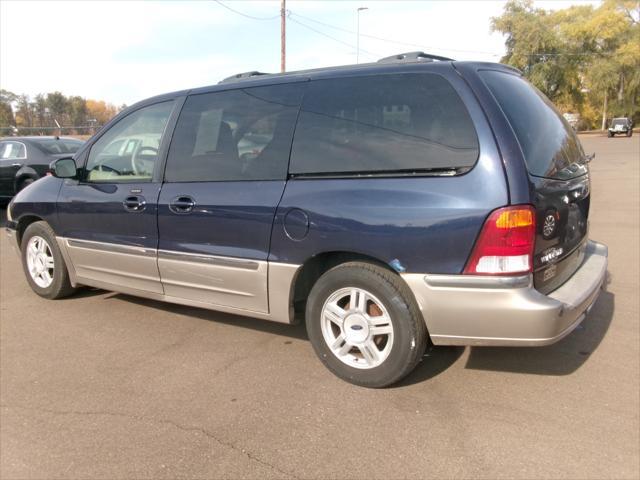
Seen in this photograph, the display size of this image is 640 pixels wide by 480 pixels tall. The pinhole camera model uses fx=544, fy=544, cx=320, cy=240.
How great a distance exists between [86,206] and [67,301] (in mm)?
1142

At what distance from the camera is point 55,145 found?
10852 millimetres

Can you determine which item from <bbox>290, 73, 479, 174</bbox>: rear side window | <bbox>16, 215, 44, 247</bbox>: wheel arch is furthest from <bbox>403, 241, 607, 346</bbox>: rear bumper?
<bbox>16, 215, 44, 247</bbox>: wheel arch

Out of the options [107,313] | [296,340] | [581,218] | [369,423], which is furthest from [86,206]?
[581,218]

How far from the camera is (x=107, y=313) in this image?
15.9ft

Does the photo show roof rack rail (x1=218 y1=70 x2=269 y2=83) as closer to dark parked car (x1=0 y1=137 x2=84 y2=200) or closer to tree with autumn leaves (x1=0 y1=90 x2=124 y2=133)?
dark parked car (x1=0 y1=137 x2=84 y2=200)

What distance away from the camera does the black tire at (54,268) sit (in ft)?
16.5

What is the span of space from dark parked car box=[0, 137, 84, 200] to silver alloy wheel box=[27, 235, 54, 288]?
584 cm

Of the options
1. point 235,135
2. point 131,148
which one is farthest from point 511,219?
point 131,148

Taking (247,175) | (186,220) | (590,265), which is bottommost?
(590,265)

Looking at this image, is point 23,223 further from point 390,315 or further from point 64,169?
point 390,315

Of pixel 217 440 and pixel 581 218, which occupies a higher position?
pixel 581 218

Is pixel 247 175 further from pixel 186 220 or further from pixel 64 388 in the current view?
pixel 64 388

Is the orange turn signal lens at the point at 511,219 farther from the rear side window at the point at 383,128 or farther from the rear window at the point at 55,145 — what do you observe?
the rear window at the point at 55,145

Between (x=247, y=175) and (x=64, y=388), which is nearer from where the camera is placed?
(x=64, y=388)
